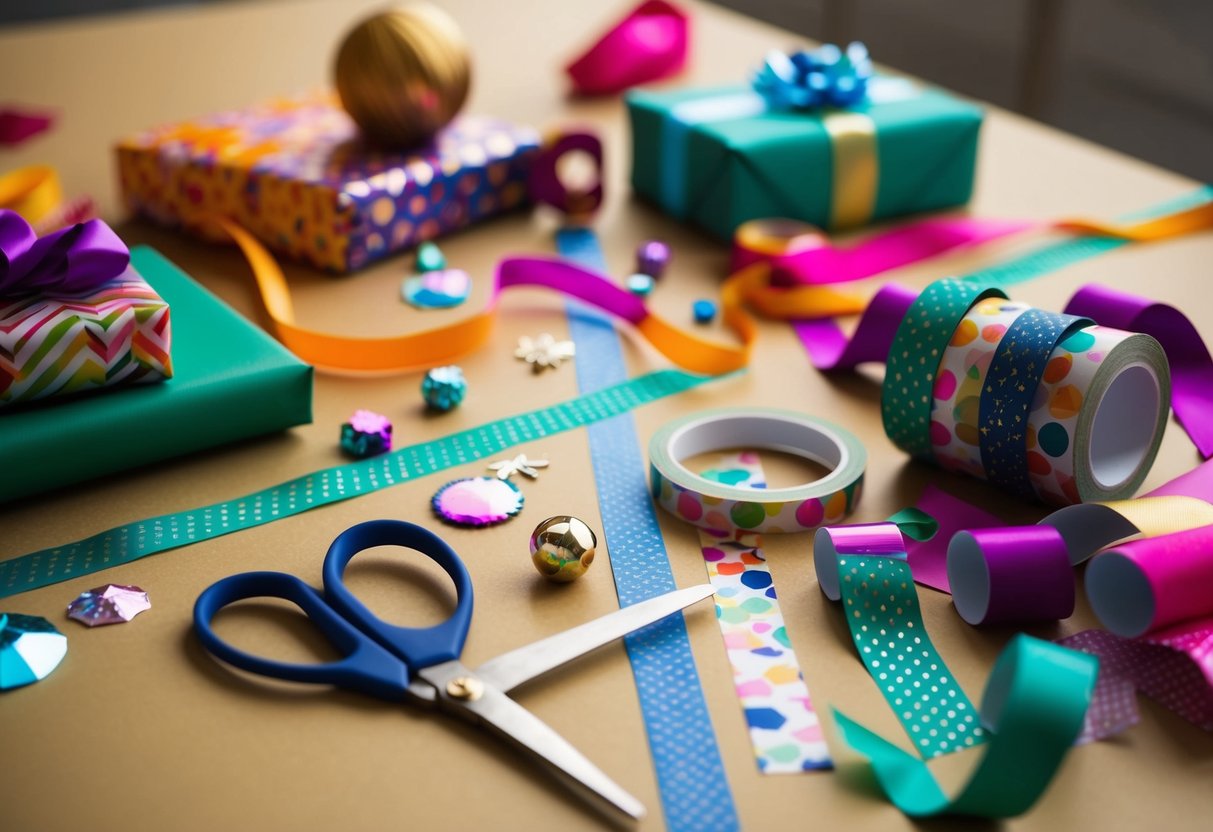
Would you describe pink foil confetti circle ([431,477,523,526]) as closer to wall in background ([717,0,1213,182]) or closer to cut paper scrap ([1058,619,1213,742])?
cut paper scrap ([1058,619,1213,742])

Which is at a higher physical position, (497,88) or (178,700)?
(497,88)

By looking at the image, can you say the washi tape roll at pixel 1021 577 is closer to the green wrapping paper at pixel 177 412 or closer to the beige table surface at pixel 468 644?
the beige table surface at pixel 468 644

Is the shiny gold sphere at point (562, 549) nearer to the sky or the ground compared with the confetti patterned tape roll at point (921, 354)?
nearer to the ground

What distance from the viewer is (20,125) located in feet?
4.89

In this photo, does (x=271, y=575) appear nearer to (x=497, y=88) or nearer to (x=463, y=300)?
(x=463, y=300)

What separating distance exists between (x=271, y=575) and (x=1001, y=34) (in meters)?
2.15

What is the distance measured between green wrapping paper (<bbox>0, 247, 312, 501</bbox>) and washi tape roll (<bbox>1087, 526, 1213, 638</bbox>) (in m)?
0.55

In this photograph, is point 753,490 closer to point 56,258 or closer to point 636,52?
point 56,258

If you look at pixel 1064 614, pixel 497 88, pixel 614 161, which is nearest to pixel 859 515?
pixel 1064 614

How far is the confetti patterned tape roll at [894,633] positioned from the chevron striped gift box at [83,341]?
1.55ft

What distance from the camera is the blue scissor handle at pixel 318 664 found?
0.62m

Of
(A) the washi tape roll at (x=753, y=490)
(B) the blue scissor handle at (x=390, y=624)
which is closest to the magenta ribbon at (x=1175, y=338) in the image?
(A) the washi tape roll at (x=753, y=490)

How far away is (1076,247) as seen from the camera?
45.9 inches

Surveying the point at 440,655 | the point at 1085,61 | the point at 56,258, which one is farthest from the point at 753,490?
the point at 1085,61
